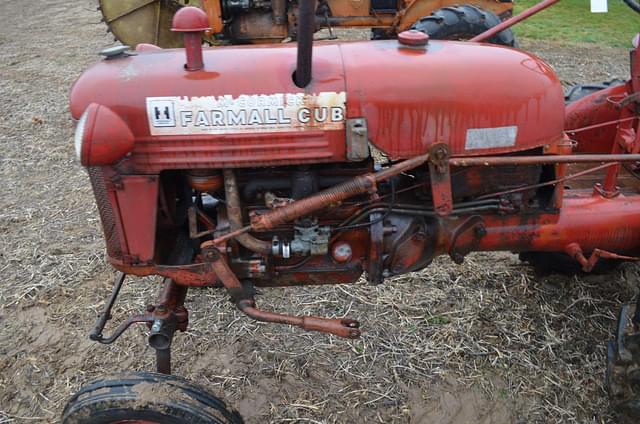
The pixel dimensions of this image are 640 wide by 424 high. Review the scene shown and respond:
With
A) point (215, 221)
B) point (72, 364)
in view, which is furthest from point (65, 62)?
point (215, 221)

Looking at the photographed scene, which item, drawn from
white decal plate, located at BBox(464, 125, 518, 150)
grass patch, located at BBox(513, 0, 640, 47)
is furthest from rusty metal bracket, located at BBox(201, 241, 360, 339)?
grass patch, located at BBox(513, 0, 640, 47)

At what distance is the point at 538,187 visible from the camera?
7.10ft

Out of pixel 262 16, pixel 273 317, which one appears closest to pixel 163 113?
pixel 273 317

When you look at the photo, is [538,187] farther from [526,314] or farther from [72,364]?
[72,364]

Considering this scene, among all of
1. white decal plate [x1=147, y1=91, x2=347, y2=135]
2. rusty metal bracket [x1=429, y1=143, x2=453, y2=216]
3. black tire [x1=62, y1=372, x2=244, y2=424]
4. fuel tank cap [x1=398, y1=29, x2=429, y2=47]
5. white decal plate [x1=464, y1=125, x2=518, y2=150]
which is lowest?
black tire [x1=62, y1=372, x2=244, y2=424]

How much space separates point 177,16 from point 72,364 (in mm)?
1847

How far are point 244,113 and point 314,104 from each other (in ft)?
0.74

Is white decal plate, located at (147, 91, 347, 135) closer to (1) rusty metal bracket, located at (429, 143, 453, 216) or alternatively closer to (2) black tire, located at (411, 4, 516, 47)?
(1) rusty metal bracket, located at (429, 143, 453, 216)

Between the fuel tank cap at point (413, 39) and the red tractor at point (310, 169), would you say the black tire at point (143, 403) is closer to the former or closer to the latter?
the red tractor at point (310, 169)

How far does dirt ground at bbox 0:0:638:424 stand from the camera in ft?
8.39

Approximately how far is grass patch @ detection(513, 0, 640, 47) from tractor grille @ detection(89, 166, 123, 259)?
861 cm

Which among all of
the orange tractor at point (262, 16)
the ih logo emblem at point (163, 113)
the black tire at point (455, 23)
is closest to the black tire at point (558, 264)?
the ih logo emblem at point (163, 113)

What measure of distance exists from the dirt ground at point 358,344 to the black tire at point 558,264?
2.6 inches

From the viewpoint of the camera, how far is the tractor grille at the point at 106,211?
1916 mm
